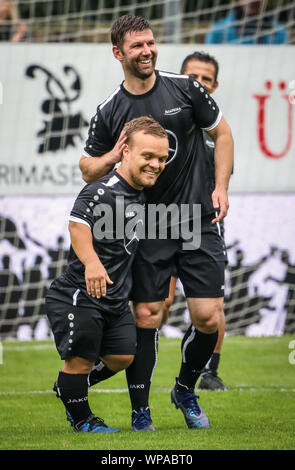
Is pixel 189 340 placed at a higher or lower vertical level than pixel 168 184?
lower

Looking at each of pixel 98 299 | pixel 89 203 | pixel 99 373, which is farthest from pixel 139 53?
pixel 99 373

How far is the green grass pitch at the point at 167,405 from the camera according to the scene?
4297 mm

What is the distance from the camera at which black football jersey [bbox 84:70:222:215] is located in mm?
4805

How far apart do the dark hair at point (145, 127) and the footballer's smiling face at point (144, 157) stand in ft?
0.05

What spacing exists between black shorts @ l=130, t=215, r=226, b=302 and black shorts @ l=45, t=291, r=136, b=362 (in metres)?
0.20

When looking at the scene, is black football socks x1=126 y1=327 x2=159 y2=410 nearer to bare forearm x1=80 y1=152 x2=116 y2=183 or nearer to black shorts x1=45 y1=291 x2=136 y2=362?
black shorts x1=45 y1=291 x2=136 y2=362

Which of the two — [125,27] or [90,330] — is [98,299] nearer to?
[90,330]

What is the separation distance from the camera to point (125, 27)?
4.80 m

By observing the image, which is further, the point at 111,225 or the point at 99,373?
the point at 99,373

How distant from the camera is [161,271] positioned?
4.90 m

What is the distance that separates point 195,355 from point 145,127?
4.24ft

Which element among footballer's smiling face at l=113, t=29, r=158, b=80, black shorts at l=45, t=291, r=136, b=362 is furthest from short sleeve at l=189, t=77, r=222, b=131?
black shorts at l=45, t=291, r=136, b=362

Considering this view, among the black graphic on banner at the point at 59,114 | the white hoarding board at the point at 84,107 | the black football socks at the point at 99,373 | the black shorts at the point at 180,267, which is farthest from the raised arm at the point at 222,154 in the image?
the black graphic on banner at the point at 59,114

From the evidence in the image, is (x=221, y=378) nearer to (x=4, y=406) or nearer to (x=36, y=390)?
(x=36, y=390)
